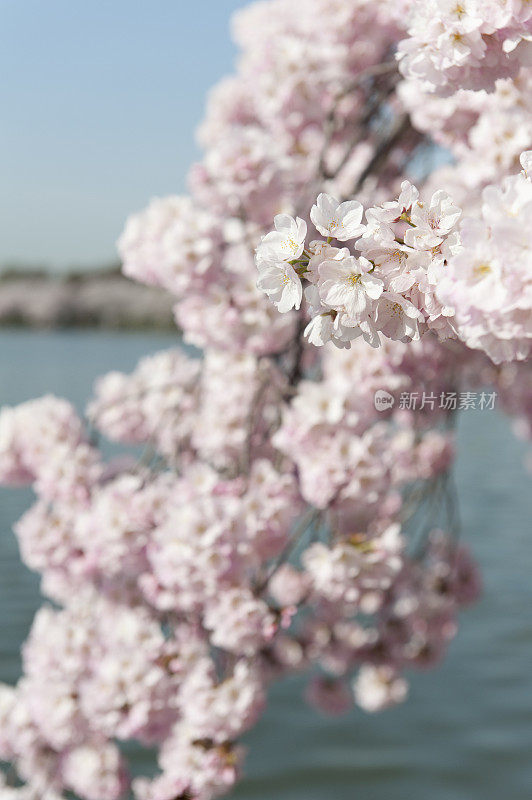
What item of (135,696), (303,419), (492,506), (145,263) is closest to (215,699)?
(135,696)

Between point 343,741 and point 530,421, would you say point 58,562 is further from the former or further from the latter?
point 343,741

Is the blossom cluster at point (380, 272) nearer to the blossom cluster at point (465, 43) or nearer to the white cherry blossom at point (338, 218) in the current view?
the white cherry blossom at point (338, 218)

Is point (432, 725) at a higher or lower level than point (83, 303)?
lower

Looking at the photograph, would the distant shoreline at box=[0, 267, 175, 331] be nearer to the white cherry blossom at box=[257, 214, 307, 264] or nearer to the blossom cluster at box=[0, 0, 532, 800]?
the blossom cluster at box=[0, 0, 532, 800]

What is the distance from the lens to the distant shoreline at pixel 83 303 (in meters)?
39.5

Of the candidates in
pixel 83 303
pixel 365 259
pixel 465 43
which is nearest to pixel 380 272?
pixel 365 259

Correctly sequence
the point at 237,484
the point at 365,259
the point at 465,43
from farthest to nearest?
the point at 237,484, the point at 465,43, the point at 365,259

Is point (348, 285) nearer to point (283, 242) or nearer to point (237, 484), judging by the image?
point (283, 242)

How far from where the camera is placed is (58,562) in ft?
7.63

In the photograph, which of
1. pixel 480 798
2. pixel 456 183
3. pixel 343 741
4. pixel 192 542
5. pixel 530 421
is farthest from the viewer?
pixel 343 741

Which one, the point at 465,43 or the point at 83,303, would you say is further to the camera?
A: the point at 83,303

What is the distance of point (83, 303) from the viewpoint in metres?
41.5

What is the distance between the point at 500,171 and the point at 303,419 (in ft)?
2.24

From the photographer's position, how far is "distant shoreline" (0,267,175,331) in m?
39.5
